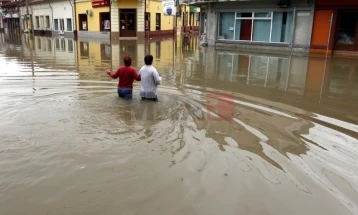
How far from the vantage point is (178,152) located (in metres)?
4.26

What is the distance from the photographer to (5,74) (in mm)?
10359

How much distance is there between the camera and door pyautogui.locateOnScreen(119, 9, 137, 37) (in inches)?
1266

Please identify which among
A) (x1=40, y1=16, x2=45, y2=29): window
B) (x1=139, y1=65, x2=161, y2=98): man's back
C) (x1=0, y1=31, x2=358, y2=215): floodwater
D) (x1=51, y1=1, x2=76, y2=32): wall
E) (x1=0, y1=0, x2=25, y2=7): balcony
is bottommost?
(x1=0, y1=31, x2=358, y2=215): floodwater

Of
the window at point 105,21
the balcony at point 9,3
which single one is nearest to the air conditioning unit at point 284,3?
the window at point 105,21

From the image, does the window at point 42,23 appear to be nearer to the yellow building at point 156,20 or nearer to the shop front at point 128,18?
the shop front at point 128,18

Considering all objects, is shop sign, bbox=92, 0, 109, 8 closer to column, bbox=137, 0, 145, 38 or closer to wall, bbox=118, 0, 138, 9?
wall, bbox=118, 0, 138, 9

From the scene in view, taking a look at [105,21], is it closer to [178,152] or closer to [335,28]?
[335,28]

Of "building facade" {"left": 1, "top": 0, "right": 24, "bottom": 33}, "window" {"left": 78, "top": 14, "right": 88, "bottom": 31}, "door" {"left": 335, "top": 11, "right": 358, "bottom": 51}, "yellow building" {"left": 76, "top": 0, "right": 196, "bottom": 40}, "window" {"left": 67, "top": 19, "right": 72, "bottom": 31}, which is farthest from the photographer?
"building facade" {"left": 1, "top": 0, "right": 24, "bottom": 33}

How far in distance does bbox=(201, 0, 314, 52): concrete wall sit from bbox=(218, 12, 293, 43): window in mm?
328

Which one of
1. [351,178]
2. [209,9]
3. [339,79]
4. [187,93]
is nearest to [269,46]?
[209,9]

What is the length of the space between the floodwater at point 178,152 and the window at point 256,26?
1187 centimetres

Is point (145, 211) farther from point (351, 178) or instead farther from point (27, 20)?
point (27, 20)

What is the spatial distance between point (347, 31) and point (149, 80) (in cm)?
1469

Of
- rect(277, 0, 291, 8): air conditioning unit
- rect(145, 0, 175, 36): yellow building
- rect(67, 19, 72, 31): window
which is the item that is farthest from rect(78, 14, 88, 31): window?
rect(277, 0, 291, 8): air conditioning unit
